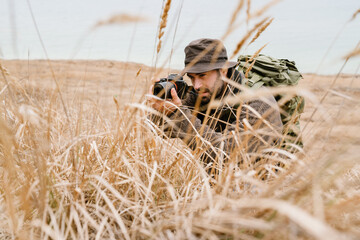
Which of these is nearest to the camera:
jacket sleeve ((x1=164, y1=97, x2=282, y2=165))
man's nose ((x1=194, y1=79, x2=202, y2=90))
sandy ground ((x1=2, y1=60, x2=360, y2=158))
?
sandy ground ((x1=2, y1=60, x2=360, y2=158))

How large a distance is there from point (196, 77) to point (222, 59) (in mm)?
343

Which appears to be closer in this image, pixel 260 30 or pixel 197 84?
pixel 260 30

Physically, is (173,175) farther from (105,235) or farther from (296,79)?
(296,79)

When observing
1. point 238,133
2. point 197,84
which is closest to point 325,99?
point 238,133

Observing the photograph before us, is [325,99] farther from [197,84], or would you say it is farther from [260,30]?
[197,84]

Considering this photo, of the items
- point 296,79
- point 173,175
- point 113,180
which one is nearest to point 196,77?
point 296,79

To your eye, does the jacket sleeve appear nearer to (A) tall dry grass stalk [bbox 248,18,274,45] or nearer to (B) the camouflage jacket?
(B) the camouflage jacket

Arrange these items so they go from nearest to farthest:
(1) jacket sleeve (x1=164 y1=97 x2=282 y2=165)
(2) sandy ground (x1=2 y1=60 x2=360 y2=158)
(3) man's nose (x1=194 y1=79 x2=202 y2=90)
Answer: (2) sandy ground (x1=2 y1=60 x2=360 y2=158)
(1) jacket sleeve (x1=164 y1=97 x2=282 y2=165)
(3) man's nose (x1=194 y1=79 x2=202 y2=90)

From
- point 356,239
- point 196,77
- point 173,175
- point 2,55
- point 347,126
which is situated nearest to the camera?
point 356,239

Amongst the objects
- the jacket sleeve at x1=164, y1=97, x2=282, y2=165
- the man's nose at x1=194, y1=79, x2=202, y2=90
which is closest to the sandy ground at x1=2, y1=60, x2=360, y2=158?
the jacket sleeve at x1=164, y1=97, x2=282, y2=165

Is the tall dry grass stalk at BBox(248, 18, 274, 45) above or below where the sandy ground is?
above

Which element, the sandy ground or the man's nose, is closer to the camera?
the sandy ground

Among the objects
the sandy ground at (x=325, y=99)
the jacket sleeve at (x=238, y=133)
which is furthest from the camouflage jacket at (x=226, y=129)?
the sandy ground at (x=325, y=99)

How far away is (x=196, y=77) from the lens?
2.64m
